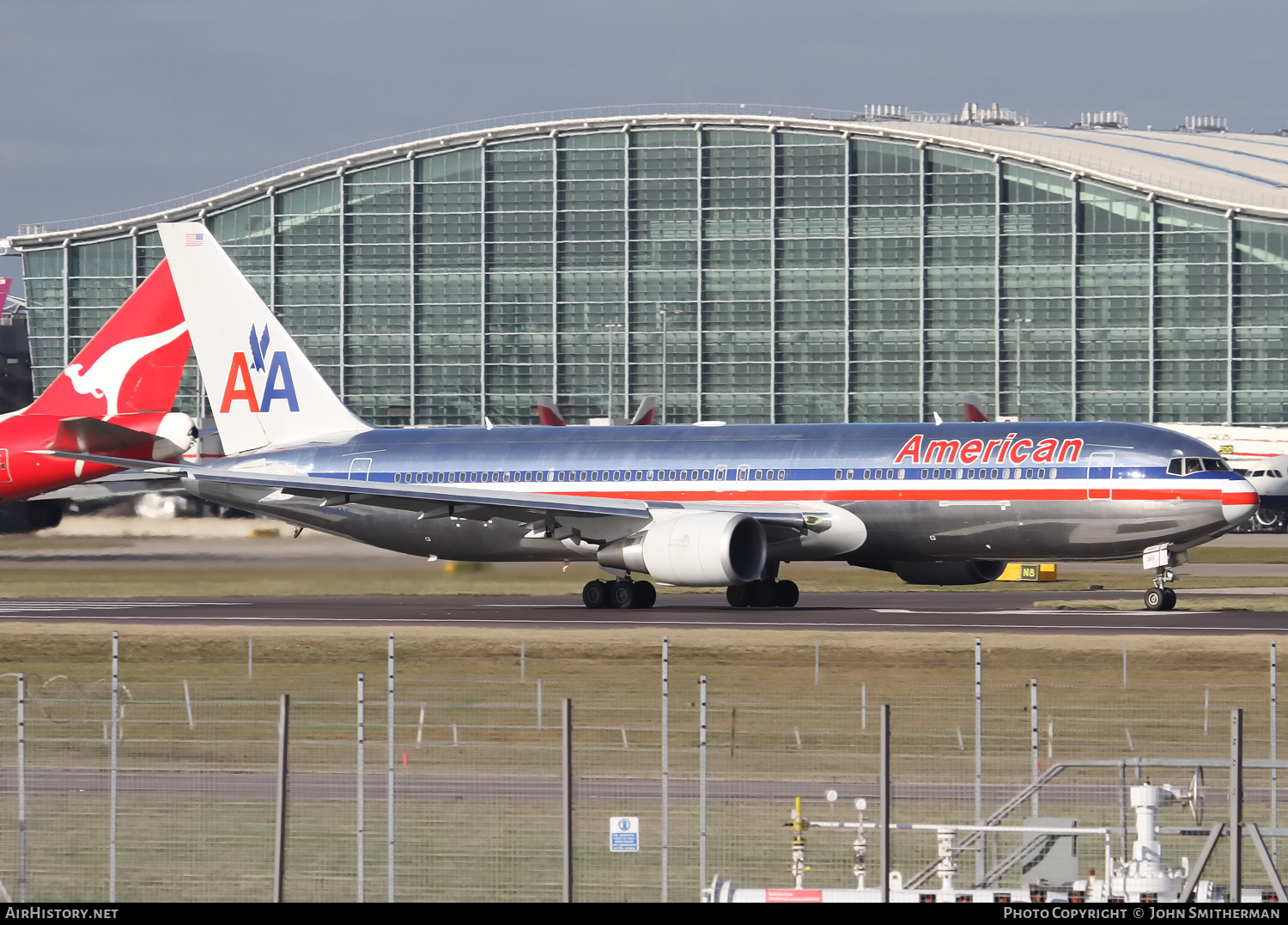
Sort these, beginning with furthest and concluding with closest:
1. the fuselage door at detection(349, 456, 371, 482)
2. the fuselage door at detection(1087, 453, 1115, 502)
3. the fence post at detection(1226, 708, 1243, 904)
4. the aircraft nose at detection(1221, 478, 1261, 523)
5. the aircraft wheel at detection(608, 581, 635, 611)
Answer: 1. the fuselage door at detection(349, 456, 371, 482)
2. the aircraft wheel at detection(608, 581, 635, 611)
3. the fuselage door at detection(1087, 453, 1115, 502)
4. the aircraft nose at detection(1221, 478, 1261, 523)
5. the fence post at detection(1226, 708, 1243, 904)

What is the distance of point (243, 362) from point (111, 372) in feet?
12.4

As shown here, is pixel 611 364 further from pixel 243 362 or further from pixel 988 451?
pixel 988 451

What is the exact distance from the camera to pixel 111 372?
A: 51.2 meters

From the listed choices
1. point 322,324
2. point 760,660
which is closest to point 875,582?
point 760,660

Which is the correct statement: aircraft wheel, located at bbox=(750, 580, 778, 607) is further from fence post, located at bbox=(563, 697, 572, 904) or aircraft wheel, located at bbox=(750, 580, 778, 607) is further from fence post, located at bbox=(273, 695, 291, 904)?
fence post, located at bbox=(563, 697, 572, 904)

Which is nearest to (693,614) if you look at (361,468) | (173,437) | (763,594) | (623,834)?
(763,594)

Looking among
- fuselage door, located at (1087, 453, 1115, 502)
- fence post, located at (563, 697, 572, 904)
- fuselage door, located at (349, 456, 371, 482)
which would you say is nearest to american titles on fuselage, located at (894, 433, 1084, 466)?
fuselage door, located at (1087, 453, 1115, 502)

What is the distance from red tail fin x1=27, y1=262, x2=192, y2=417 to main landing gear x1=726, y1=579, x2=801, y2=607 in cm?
1745

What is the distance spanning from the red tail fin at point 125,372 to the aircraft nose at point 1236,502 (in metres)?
28.6

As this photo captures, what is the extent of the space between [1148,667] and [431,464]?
77.1 feet

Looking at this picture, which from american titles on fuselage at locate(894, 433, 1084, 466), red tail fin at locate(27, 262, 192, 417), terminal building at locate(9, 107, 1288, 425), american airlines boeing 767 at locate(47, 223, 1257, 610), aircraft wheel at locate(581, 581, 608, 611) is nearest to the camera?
american airlines boeing 767 at locate(47, 223, 1257, 610)

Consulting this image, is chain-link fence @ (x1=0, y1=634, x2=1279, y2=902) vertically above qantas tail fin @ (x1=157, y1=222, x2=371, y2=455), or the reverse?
qantas tail fin @ (x1=157, y1=222, x2=371, y2=455)

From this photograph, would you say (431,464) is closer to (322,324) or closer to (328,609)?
(328,609)

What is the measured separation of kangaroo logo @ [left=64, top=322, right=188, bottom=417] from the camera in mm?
51031
